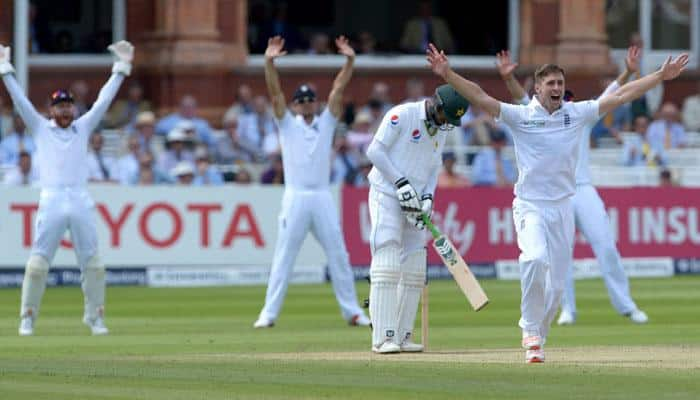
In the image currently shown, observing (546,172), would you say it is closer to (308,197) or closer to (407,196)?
(407,196)

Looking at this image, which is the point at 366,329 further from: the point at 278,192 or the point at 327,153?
the point at 278,192

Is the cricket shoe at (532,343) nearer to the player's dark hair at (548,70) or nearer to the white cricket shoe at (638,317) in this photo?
the player's dark hair at (548,70)

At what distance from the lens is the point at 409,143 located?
478 inches

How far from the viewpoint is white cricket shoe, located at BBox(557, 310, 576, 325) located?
51.0ft

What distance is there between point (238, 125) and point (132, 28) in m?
2.57

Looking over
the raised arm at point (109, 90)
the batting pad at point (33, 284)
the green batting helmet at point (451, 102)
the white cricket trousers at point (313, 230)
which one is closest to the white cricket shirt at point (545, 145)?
the green batting helmet at point (451, 102)

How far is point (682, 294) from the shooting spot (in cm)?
1947

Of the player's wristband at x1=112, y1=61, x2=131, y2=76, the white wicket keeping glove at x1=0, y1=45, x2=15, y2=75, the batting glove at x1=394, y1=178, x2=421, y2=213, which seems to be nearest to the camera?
the batting glove at x1=394, y1=178, x2=421, y2=213

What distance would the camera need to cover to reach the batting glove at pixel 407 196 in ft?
38.9

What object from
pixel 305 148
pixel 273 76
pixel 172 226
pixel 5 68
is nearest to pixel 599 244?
pixel 305 148

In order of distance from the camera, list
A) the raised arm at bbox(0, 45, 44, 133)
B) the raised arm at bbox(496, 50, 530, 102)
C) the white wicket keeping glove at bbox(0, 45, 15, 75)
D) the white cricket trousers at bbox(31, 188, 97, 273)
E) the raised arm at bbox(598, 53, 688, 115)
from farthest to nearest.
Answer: the white wicket keeping glove at bbox(0, 45, 15, 75) < the white cricket trousers at bbox(31, 188, 97, 273) < the raised arm at bbox(0, 45, 44, 133) < the raised arm at bbox(496, 50, 530, 102) < the raised arm at bbox(598, 53, 688, 115)

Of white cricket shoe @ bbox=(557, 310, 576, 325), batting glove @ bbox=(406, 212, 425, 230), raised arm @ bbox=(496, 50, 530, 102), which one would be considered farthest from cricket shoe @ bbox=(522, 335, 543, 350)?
white cricket shoe @ bbox=(557, 310, 576, 325)

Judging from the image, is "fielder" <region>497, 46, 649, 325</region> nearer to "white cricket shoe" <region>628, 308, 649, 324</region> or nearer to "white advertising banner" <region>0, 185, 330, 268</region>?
"white cricket shoe" <region>628, 308, 649, 324</region>

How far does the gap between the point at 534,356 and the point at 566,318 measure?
443 cm
